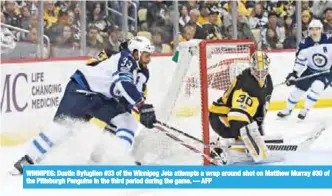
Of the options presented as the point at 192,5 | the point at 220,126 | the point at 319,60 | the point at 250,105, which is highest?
the point at 192,5

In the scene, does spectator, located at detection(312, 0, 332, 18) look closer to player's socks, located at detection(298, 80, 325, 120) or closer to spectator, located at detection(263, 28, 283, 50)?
spectator, located at detection(263, 28, 283, 50)

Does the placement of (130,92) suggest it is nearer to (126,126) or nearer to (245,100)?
(126,126)

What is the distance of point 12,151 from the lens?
12.0 ft

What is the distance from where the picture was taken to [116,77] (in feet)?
10.3

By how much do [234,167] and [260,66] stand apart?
512 mm

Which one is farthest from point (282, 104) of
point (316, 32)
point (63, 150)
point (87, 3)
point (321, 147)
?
point (63, 150)

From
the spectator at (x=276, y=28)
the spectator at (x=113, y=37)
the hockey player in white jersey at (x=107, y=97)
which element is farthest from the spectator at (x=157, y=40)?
the hockey player in white jersey at (x=107, y=97)

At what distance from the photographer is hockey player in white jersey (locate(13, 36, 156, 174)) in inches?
121

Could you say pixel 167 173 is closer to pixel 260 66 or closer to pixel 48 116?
pixel 260 66

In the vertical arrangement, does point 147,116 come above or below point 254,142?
above

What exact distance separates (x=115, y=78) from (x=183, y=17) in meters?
1.27

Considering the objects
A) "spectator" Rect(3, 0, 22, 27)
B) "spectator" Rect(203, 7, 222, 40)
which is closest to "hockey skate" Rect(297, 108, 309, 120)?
"spectator" Rect(203, 7, 222, 40)

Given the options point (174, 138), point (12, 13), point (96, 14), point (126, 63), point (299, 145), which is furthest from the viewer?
point (96, 14)

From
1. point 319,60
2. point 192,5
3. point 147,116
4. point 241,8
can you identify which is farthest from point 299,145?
point 192,5
